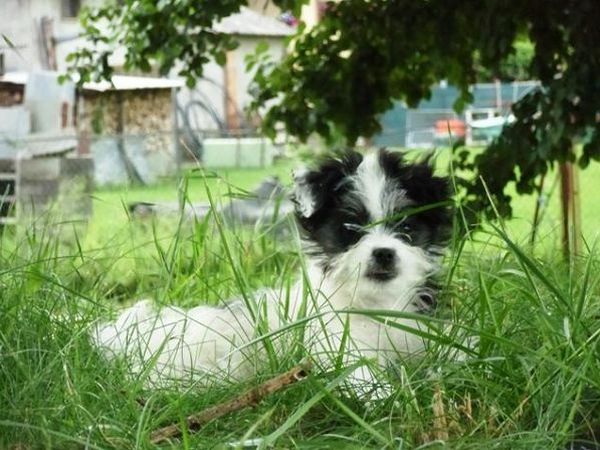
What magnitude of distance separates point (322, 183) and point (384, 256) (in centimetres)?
39

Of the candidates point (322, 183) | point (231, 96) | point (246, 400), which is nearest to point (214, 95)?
point (231, 96)

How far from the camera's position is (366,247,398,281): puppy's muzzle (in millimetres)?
4270

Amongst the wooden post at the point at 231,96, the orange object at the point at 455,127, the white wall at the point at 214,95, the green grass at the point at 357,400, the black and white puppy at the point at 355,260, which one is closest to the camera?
the green grass at the point at 357,400

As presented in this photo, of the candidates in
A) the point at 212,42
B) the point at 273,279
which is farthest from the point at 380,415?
the point at 212,42

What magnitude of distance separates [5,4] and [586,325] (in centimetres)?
1335

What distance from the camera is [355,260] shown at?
4.31 metres

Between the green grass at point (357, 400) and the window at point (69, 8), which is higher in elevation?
the window at point (69, 8)

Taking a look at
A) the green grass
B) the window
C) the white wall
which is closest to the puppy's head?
the green grass

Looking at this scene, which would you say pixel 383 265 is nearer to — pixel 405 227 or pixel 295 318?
pixel 405 227

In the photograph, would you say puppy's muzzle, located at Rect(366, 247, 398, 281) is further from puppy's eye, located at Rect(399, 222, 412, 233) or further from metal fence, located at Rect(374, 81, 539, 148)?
metal fence, located at Rect(374, 81, 539, 148)

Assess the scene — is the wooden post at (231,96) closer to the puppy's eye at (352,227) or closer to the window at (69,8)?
the window at (69,8)

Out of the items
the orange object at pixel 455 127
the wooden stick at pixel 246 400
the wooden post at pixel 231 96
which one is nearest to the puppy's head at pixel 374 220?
the orange object at pixel 455 127

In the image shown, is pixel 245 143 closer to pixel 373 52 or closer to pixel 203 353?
pixel 373 52

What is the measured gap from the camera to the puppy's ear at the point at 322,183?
4.47 meters
